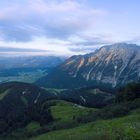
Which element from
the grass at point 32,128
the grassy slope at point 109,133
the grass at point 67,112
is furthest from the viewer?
the grass at point 67,112

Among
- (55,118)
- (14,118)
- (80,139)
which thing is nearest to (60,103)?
(14,118)

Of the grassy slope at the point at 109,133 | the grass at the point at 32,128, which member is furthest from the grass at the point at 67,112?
the grassy slope at the point at 109,133

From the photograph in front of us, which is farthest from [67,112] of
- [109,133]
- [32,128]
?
[109,133]

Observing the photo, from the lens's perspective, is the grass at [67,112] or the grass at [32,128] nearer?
the grass at [32,128]

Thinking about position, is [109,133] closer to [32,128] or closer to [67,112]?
[32,128]

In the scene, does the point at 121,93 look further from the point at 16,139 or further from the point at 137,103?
the point at 16,139

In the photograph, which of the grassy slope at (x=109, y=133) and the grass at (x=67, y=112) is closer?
the grassy slope at (x=109, y=133)

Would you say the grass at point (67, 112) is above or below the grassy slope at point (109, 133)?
below

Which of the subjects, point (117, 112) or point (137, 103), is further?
point (137, 103)

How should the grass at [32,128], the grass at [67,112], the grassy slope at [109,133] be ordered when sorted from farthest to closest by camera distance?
1. the grass at [67,112]
2. the grass at [32,128]
3. the grassy slope at [109,133]

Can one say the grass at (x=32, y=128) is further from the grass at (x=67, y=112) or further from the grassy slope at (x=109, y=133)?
the grassy slope at (x=109, y=133)

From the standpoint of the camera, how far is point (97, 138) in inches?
912

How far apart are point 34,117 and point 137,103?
52.9 meters

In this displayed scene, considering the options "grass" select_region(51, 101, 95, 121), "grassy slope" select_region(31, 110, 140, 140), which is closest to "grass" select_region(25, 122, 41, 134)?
"grass" select_region(51, 101, 95, 121)
